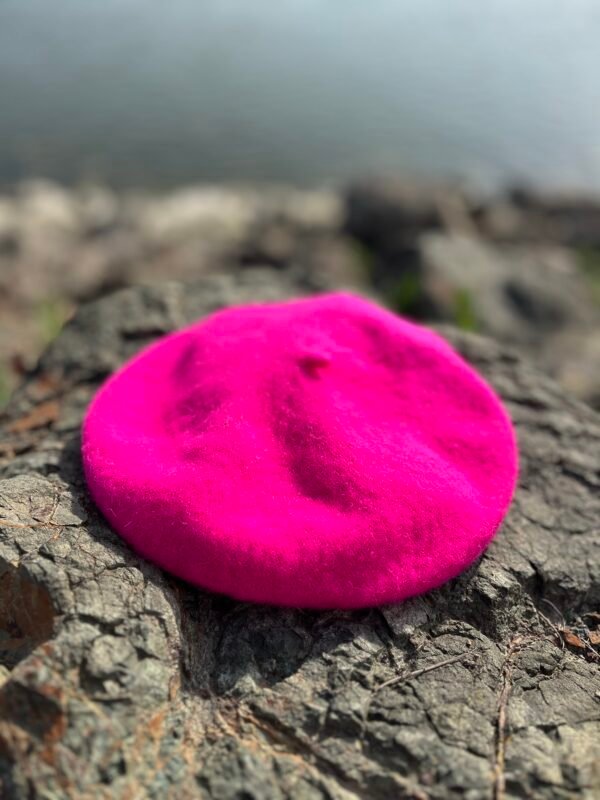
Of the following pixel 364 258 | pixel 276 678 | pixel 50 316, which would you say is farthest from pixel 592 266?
pixel 276 678

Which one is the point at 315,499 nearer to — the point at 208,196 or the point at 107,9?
the point at 208,196

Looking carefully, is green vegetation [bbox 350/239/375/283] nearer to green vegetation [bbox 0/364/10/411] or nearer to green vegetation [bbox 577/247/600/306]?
green vegetation [bbox 577/247/600/306]

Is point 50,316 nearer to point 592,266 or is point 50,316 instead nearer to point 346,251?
point 346,251

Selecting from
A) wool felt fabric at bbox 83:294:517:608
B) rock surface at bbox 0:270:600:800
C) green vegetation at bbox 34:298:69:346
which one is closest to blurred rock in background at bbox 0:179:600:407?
green vegetation at bbox 34:298:69:346

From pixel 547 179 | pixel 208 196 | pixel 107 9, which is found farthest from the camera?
pixel 107 9

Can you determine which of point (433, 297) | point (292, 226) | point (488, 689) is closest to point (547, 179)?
point (292, 226)

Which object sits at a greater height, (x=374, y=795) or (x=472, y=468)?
A: (x=472, y=468)

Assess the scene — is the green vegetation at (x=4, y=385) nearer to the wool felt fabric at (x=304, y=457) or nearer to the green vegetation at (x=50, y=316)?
the green vegetation at (x=50, y=316)
